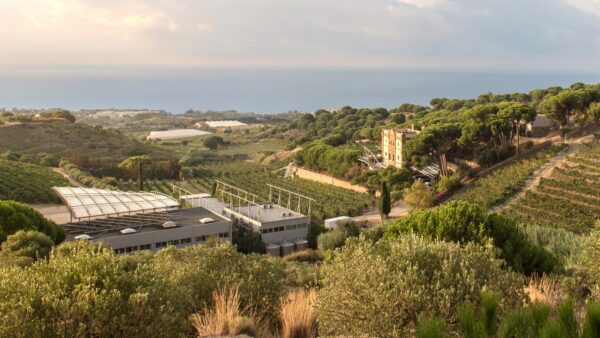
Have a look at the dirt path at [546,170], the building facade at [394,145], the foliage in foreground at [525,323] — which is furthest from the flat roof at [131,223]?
the building facade at [394,145]

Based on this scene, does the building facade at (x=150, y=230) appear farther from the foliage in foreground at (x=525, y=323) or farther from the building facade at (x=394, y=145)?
the building facade at (x=394, y=145)

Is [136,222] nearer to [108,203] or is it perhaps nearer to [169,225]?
[169,225]

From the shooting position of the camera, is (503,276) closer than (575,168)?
Yes

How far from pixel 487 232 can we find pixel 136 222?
53.2ft

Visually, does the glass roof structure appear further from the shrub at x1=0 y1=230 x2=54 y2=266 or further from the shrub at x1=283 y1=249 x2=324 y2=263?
the shrub at x1=283 y1=249 x2=324 y2=263

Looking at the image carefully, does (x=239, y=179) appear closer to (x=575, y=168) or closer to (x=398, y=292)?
(x=575, y=168)

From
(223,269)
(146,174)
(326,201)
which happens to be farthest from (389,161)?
(223,269)

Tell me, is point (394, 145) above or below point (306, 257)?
above

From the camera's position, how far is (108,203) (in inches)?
958

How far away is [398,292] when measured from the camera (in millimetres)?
5320

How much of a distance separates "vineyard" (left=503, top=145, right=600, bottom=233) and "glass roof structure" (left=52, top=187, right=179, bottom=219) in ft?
63.1

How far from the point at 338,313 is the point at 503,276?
6.50ft

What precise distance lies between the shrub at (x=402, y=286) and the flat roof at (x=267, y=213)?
Answer: 1989cm

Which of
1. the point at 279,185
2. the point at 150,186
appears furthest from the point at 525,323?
the point at 150,186
